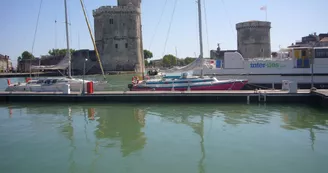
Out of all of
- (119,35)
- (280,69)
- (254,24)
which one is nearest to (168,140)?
(280,69)

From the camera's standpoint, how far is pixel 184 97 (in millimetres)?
17422

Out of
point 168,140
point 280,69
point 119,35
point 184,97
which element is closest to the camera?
point 168,140

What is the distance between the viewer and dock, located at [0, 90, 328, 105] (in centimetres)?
1631

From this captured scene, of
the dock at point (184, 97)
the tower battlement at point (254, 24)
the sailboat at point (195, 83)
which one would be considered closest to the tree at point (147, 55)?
the tower battlement at point (254, 24)

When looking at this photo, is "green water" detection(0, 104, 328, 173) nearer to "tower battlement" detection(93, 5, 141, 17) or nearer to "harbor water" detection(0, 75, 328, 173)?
"harbor water" detection(0, 75, 328, 173)

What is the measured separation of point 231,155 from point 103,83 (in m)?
15.9

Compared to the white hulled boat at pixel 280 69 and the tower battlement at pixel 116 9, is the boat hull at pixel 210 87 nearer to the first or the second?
the white hulled boat at pixel 280 69

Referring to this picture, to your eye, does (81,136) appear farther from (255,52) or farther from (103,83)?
(255,52)

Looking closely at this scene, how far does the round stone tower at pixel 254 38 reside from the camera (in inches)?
2463

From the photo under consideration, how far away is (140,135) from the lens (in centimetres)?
1038

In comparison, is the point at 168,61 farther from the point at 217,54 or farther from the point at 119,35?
the point at 119,35

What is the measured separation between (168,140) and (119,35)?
187 ft

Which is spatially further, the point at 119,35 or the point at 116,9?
the point at 119,35

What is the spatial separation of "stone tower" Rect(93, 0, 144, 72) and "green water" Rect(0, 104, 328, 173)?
49660mm
